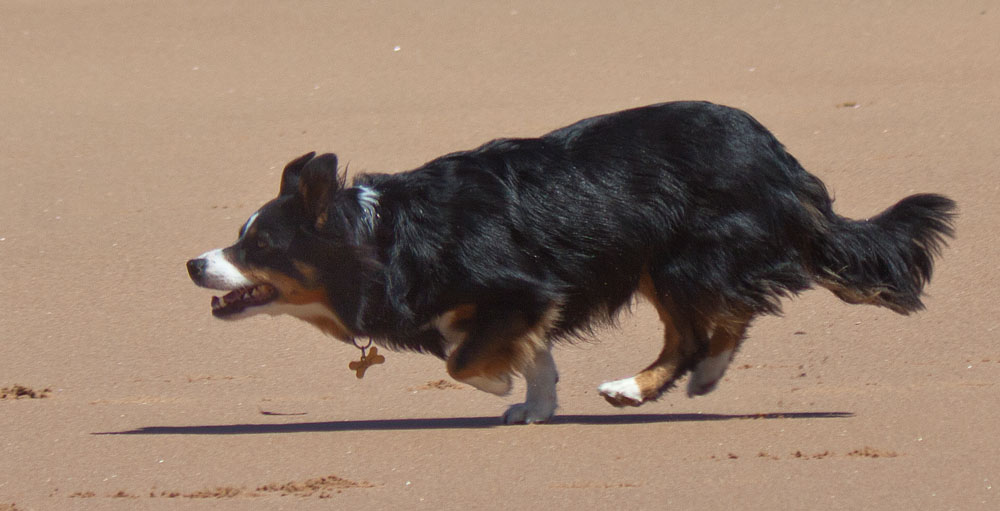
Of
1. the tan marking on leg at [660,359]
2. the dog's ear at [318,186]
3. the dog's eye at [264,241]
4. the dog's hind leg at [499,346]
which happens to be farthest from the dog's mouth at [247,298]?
the tan marking on leg at [660,359]

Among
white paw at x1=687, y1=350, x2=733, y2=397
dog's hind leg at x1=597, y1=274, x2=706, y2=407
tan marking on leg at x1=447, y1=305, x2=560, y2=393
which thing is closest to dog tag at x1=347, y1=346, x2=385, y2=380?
tan marking on leg at x1=447, y1=305, x2=560, y2=393

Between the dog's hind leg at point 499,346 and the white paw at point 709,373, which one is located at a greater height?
the dog's hind leg at point 499,346

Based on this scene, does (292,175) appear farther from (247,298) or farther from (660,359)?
(660,359)

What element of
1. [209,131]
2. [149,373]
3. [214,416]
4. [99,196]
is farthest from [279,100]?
[214,416]

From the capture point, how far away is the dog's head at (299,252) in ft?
18.3

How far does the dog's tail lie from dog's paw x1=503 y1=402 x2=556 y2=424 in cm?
124

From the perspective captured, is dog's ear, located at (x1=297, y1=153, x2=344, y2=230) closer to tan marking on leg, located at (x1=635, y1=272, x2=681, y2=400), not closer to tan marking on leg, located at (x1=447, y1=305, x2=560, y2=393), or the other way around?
tan marking on leg, located at (x1=447, y1=305, x2=560, y2=393)

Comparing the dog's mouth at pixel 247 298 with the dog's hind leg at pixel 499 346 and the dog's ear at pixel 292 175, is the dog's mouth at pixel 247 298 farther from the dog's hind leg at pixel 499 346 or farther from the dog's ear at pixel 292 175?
the dog's hind leg at pixel 499 346

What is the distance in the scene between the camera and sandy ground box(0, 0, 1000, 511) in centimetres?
508

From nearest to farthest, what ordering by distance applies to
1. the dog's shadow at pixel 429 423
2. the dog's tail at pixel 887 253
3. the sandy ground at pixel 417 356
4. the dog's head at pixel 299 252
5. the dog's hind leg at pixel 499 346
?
the sandy ground at pixel 417 356
the dog's head at pixel 299 252
the dog's hind leg at pixel 499 346
the dog's shadow at pixel 429 423
the dog's tail at pixel 887 253

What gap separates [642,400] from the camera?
5.93m

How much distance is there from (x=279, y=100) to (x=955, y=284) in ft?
21.1

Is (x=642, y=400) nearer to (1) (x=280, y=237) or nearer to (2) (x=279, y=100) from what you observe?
(1) (x=280, y=237)

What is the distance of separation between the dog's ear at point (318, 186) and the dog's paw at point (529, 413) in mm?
1095
